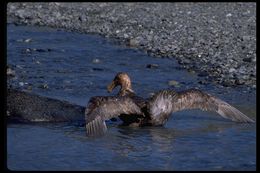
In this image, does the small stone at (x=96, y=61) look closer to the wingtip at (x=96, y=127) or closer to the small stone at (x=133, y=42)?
the small stone at (x=133, y=42)

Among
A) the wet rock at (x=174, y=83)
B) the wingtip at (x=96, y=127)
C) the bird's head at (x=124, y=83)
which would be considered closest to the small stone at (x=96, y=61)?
the wet rock at (x=174, y=83)

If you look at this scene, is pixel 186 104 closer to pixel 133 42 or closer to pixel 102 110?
pixel 102 110

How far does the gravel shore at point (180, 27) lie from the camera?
12.7 meters

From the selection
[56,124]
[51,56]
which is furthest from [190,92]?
[51,56]

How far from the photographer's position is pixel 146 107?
9.08 metres

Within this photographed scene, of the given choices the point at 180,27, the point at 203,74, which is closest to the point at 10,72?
the point at 203,74

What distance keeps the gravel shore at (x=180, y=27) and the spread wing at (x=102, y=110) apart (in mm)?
2867

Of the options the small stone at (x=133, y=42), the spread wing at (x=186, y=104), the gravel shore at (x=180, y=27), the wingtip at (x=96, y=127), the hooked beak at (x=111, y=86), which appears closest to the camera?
the wingtip at (x=96, y=127)

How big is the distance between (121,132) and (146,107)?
17.4 inches

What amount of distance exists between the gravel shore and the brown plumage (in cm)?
195

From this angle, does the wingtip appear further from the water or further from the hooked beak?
the hooked beak

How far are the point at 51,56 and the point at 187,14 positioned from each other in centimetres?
439

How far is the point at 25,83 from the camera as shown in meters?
11.4

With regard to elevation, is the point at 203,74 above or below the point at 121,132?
above
